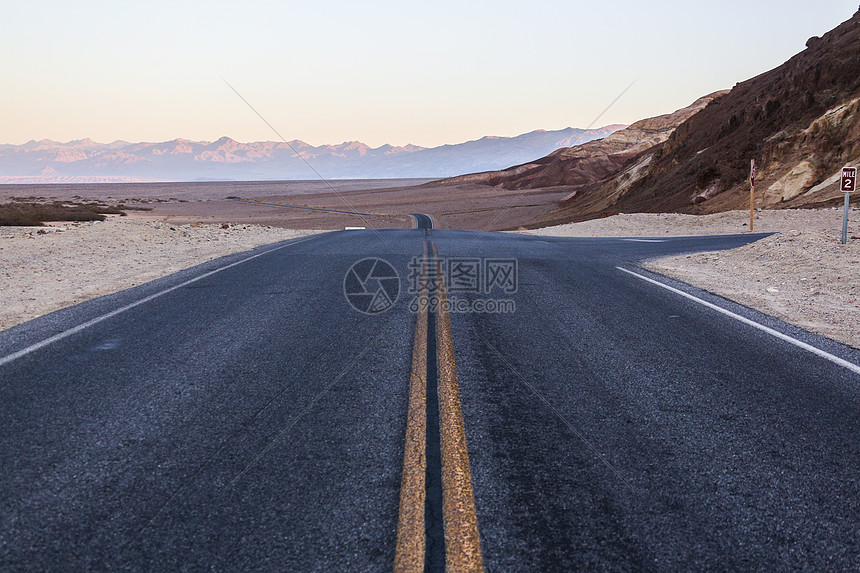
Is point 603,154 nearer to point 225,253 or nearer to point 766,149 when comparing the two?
point 766,149

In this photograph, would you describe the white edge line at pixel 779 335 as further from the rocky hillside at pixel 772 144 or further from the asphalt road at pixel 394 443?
the rocky hillside at pixel 772 144

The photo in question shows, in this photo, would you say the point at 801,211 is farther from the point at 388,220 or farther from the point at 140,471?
the point at 388,220

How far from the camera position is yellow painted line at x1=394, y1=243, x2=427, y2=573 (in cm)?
287

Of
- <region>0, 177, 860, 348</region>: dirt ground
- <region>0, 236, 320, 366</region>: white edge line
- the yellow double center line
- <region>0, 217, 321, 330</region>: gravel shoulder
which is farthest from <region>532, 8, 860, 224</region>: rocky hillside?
the yellow double center line

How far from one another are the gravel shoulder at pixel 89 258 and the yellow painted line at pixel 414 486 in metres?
6.08

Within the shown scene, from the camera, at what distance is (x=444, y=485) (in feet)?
11.5

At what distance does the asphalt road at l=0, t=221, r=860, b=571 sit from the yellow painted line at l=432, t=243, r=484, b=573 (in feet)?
0.22

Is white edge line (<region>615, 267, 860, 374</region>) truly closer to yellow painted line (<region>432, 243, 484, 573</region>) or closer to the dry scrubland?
the dry scrubland

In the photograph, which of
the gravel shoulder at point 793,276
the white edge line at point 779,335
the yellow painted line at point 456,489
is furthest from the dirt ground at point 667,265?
the yellow painted line at point 456,489

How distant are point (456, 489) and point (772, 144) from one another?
132ft

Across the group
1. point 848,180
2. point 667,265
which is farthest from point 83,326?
point 848,180

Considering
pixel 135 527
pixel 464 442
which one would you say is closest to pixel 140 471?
pixel 135 527

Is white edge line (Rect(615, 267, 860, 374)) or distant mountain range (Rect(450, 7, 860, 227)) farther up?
distant mountain range (Rect(450, 7, 860, 227))

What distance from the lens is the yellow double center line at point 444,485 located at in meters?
2.87
